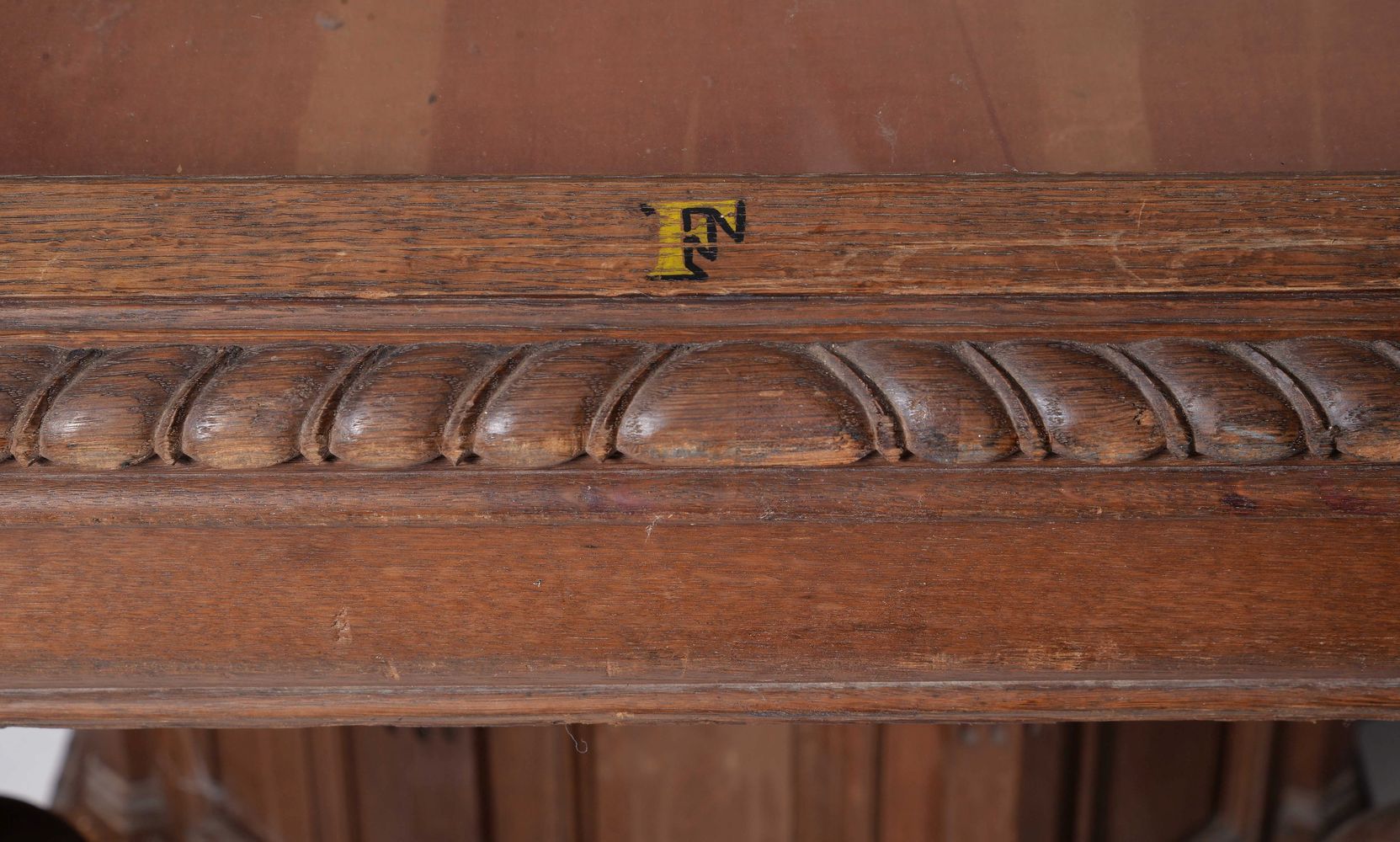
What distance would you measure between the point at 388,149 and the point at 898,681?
349 millimetres

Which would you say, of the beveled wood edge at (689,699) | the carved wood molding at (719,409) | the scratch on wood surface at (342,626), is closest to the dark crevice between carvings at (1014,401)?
the carved wood molding at (719,409)

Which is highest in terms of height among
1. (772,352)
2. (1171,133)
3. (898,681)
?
(1171,133)

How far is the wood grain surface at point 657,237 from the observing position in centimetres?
38

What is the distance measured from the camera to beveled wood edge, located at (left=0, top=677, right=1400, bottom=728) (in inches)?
15.3

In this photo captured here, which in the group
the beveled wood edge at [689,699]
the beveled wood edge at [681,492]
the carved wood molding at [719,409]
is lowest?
the beveled wood edge at [689,699]

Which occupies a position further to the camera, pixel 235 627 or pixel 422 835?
pixel 422 835

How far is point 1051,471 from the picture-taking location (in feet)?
1.18

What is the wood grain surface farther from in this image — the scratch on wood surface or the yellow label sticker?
the scratch on wood surface

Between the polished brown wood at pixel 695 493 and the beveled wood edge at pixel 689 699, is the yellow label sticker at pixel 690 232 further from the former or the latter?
the beveled wood edge at pixel 689 699

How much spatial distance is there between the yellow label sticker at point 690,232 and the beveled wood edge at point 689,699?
0.62 feet

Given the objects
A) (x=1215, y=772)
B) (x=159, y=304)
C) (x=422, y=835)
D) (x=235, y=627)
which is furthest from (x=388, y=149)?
(x=1215, y=772)

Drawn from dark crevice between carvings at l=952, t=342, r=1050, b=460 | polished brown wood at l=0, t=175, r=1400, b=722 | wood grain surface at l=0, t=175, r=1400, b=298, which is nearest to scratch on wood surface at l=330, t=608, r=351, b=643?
polished brown wood at l=0, t=175, r=1400, b=722

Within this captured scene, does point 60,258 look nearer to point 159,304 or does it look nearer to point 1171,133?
point 159,304

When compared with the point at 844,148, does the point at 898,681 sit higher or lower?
lower
